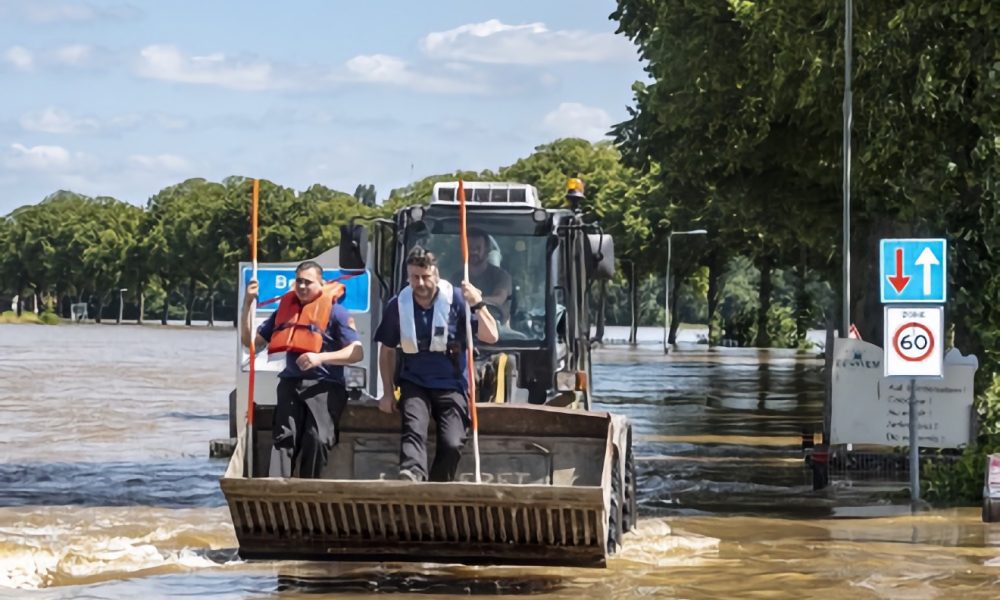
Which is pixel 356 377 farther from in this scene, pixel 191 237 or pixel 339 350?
pixel 191 237

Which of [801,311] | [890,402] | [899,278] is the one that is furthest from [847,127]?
[801,311]

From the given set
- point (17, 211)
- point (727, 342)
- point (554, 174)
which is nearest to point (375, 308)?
point (727, 342)

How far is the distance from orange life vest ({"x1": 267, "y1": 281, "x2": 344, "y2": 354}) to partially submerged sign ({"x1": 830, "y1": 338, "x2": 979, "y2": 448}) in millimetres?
7952

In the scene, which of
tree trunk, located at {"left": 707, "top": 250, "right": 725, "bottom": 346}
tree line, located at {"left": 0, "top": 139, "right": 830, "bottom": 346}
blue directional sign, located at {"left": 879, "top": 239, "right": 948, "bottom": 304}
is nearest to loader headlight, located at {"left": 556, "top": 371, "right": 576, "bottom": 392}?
blue directional sign, located at {"left": 879, "top": 239, "right": 948, "bottom": 304}

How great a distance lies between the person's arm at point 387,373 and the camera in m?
12.5

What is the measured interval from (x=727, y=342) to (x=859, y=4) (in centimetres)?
7158

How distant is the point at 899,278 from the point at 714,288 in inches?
2724

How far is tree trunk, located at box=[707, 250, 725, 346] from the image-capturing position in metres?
82.1

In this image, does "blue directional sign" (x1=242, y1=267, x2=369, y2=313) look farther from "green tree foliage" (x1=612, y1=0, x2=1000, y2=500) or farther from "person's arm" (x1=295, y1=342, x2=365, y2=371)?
"person's arm" (x1=295, y1=342, x2=365, y2=371)

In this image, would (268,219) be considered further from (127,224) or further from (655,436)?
(655,436)

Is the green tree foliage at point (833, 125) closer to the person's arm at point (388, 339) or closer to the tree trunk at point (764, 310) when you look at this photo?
the person's arm at point (388, 339)

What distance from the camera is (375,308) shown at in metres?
16.6

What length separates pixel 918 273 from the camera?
1773cm

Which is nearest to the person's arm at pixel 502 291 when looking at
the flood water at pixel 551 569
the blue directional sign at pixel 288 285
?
the flood water at pixel 551 569
